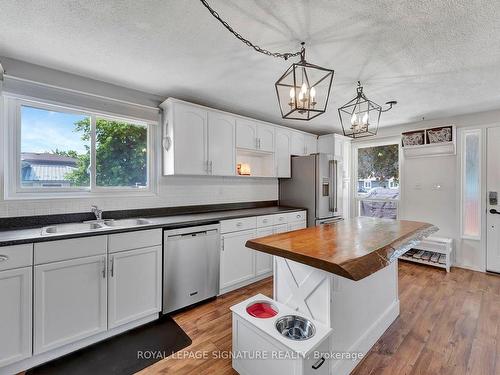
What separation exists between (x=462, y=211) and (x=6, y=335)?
5471 millimetres

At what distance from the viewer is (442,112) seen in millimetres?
3549

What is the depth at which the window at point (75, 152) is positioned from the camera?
2.21m

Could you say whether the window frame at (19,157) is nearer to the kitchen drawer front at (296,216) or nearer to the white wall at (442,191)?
the kitchen drawer front at (296,216)

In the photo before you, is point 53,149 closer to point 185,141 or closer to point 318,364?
point 185,141

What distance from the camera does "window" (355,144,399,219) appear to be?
14.6 feet

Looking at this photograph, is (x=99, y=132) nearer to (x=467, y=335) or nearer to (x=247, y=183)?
(x=247, y=183)

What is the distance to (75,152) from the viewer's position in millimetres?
2488

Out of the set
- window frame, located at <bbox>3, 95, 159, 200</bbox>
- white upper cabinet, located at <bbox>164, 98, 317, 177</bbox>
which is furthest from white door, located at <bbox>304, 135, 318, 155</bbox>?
window frame, located at <bbox>3, 95, 159, 200</bbox>

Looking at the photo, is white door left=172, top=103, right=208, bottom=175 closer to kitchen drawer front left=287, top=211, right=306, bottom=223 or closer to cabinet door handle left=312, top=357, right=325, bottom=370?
kitchen drawer front left=287, top=211, right=306, bottom=223

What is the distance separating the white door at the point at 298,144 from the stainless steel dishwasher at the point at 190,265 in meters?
2.22

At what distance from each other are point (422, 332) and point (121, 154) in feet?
11.8

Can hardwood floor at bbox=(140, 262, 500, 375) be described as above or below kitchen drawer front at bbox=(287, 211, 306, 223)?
below

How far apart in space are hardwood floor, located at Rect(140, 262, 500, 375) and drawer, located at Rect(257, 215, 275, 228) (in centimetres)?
78

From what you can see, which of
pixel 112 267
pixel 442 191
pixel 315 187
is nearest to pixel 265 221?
pixel 315 187
